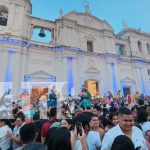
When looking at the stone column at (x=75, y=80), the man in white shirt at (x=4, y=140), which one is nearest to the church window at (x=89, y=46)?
the stone column at (x=75, y=80)

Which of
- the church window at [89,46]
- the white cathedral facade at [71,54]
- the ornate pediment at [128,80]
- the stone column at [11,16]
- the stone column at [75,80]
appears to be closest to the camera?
the white cathedral facade at [71,54]

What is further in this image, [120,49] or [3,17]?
[120,49]

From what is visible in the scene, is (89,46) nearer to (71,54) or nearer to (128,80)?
(71,54)

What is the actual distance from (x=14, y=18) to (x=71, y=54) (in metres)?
6.96

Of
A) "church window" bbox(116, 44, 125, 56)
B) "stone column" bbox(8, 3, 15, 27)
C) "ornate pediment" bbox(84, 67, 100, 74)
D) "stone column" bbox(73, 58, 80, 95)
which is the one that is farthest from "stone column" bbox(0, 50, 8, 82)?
"church window" bbox(116, 44, 125, 56)

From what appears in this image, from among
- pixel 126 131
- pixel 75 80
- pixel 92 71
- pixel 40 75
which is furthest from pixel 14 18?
pixel 126 131

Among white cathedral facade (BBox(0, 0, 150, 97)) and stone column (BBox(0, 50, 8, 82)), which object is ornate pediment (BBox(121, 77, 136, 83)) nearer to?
white cathedral facade (BBox(0, 0, 150, 97))

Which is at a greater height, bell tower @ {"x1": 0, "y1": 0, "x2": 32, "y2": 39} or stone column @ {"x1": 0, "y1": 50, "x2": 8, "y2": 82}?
bell tower @ {"x1": 0, "y1": 0, "x2": 32, "y2": 39}

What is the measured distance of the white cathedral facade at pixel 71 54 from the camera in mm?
15789

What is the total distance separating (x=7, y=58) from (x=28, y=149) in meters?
14.8

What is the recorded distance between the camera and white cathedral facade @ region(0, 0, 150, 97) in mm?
15789

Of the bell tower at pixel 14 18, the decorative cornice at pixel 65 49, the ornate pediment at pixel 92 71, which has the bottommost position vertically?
the ornate pediment at pixel 92 71

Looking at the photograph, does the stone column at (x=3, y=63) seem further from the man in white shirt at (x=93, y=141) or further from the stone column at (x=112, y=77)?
the man in white shirt at (x=93, y=141)

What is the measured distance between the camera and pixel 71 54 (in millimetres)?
17828
